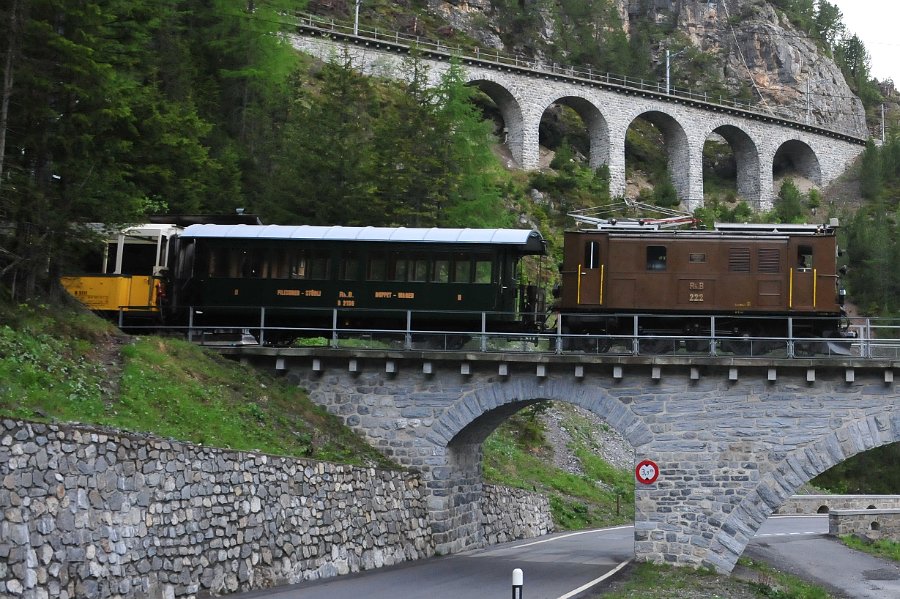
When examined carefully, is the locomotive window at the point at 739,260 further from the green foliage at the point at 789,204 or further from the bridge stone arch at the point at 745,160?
the bridge stone arch at the point at 745,160

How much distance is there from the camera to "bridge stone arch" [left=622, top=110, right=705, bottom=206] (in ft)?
256

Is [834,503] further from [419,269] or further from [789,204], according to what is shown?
[789,204]

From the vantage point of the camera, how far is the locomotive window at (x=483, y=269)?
2610 cm

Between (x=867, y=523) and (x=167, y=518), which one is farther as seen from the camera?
(x=867, y=523)

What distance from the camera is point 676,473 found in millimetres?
22797

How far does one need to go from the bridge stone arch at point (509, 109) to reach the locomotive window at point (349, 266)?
151 ft

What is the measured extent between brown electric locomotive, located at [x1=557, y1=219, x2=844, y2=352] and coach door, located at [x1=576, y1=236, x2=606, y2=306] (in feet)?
0.08

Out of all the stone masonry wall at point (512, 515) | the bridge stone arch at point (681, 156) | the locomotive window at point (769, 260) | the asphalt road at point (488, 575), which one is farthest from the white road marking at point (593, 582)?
the bridge stone arch at point (681, 156)

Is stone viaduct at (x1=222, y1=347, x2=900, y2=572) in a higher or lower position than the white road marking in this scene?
higher

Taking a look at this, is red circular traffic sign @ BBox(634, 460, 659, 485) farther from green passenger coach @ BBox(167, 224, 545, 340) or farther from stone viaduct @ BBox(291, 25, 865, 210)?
stone viaduct @ BBox(291, 25, 865, 210)

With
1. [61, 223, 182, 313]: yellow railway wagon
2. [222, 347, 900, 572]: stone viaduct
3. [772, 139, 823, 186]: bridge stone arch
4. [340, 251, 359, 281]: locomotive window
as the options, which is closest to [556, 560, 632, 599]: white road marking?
[222, 347, 900, 572]: stone viaduct

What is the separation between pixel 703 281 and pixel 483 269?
17.9 ft

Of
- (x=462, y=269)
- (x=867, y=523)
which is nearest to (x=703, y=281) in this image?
(x=462, y=269)

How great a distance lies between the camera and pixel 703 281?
25.9 meters
